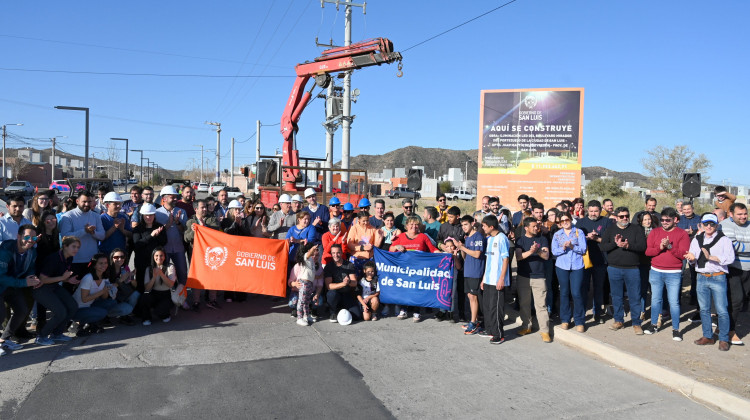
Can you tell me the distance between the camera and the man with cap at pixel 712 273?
21.7ft

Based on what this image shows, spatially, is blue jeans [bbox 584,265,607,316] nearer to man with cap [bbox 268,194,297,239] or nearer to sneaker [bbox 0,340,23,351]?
man with cap [bbox 268,194,297,239]

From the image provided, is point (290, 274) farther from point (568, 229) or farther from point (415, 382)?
point (568, 229)

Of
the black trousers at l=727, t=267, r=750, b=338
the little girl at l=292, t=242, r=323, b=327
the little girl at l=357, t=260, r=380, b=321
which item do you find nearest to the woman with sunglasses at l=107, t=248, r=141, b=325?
the little girl at l=292, t=242, r=323, b=327

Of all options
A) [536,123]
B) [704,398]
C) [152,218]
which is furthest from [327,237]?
[536,123]

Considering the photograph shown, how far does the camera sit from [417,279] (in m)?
8.15

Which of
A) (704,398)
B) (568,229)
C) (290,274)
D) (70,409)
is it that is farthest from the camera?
(290,274)

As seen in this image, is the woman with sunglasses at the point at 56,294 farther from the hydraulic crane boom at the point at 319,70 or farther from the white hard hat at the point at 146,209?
the hydraulic crane boom at the point at 319,70

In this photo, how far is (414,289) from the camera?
8.16 metres

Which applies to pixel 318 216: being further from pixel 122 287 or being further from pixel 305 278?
pixel 122 287

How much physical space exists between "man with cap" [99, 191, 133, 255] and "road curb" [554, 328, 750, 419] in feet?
21.8

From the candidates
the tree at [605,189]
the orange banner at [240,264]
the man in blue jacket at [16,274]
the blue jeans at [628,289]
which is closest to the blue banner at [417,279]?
the orange banner at [240,264]

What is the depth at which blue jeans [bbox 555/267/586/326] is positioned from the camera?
24.0 ft

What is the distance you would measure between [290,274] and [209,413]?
356 centimetres

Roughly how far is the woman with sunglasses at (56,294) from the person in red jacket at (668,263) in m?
7.97
